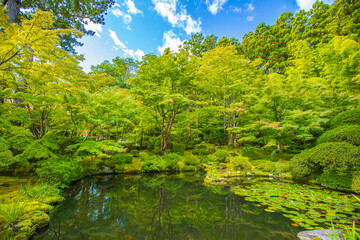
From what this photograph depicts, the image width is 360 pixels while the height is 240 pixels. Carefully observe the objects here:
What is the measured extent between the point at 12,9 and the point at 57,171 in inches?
352

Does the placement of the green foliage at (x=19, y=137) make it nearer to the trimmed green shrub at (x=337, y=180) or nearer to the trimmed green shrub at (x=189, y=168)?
the trimmed green shrub at (x=189, y=168)

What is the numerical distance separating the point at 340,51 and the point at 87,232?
18304 millimetres

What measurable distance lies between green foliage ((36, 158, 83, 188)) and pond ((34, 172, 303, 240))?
0.70 m

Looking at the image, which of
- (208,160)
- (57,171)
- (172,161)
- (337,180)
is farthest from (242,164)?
(57,171)

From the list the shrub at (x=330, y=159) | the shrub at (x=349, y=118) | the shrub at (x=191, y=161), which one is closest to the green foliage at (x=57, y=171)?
the shrub at (x=191, y=161)

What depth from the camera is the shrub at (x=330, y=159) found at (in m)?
4.66

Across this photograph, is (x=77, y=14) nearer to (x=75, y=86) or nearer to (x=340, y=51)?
(x=75, y=86)

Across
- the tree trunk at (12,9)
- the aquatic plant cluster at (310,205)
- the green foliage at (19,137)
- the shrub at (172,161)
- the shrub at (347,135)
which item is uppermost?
the tree trunk at (12,9)

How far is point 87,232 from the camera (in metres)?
2.62

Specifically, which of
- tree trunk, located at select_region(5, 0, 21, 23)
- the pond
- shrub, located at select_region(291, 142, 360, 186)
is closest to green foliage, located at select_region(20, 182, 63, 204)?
the pond

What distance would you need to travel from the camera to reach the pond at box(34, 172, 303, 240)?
259cm

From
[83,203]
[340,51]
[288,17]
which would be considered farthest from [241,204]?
[288,17]

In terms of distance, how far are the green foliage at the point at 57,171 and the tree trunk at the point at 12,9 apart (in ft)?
25.9

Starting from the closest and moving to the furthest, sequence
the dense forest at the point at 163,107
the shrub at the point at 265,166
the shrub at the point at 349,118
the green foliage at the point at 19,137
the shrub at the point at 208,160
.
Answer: the green foliage at the point at 19,137, the dense forest at the point at 163,107, the shrub at the point at 349,118, the shrub at the point at 265,166, the shrub at the point at 208,160
